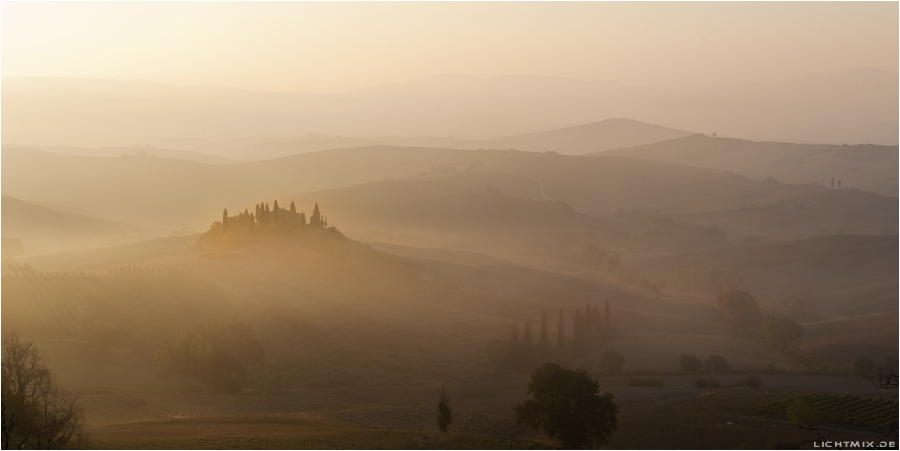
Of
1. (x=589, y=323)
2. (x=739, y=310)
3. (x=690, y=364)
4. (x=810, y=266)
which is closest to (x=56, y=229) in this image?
(x=589, y=323)

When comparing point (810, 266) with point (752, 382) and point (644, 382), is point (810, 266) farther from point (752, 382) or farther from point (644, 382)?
point (644, 382)

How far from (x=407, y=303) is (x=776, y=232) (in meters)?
136

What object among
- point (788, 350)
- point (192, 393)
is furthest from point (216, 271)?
point (788, 350)

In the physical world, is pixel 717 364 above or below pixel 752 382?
above

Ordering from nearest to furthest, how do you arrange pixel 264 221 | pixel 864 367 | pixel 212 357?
pixel 212 357
pixel 864 367
pixel 264 221

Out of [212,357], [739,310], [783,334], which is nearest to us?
[212,357]

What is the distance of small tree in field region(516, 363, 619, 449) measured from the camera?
38.4m

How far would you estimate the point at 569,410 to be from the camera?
3897cm

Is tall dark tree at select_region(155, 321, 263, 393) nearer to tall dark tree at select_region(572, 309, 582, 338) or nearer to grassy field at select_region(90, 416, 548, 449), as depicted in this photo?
grassy field at select_region(90, 416, 548, 449)

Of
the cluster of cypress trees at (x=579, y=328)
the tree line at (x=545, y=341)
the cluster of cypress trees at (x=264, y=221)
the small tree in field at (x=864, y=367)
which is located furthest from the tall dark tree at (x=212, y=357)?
the small tree in field at (x=864, y=367)

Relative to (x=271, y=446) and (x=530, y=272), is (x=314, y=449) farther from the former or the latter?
(x=530, y=272)

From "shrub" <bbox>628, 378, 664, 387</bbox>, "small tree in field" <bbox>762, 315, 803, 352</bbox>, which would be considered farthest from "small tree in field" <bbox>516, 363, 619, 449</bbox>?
"small tree in field" <bbox>762, 315, 803, 352</bbox>

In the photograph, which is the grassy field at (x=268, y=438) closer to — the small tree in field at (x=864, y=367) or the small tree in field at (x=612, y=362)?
the small tree in field at (x=612, y=362)

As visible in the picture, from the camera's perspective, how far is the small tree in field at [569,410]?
38375 millimetres
